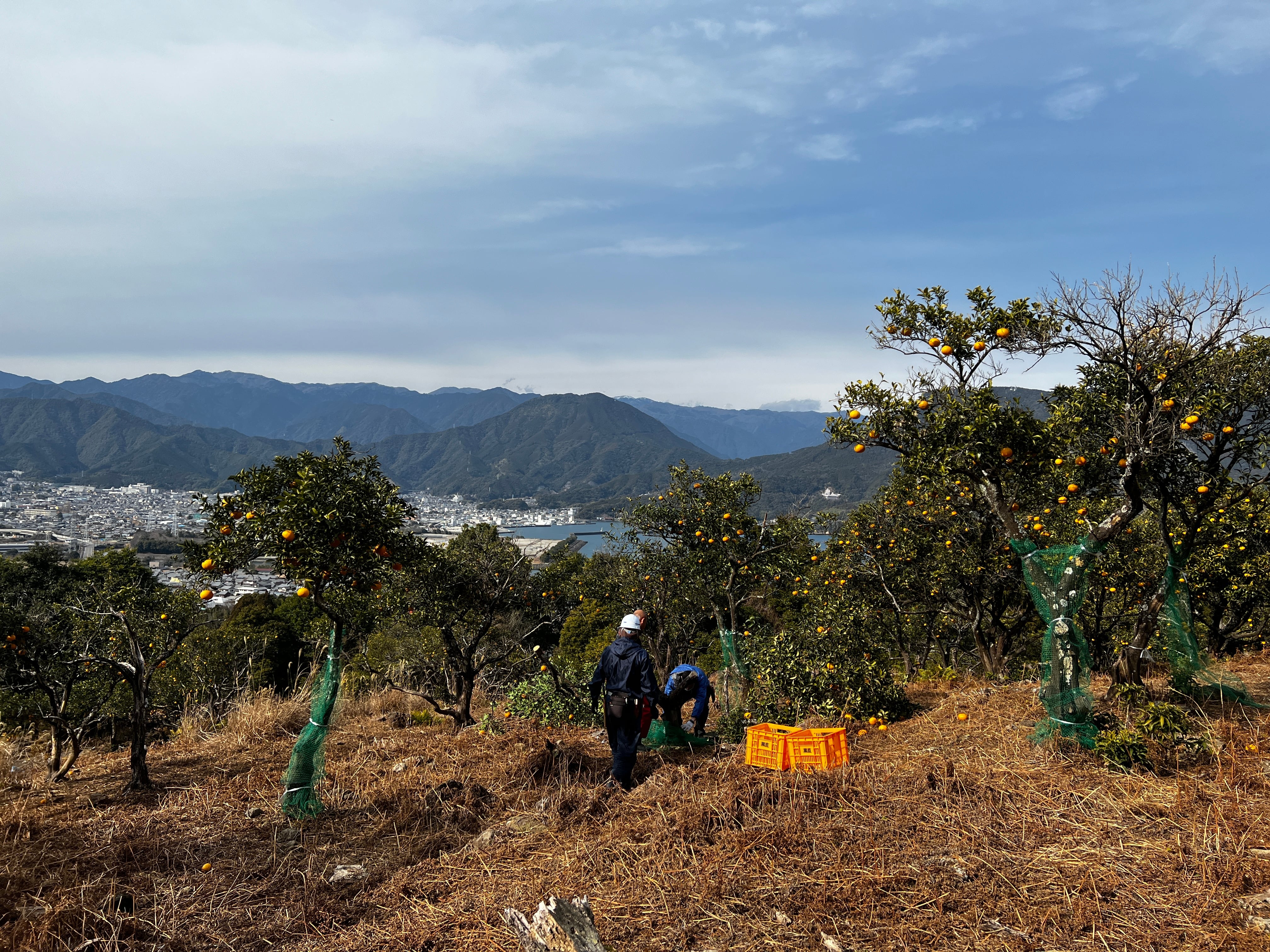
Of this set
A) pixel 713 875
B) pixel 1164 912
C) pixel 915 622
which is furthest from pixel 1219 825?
pixel 915 622

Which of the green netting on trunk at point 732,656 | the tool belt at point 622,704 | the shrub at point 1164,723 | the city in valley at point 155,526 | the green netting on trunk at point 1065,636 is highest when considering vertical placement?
the green netting on trunk at point 1065,636

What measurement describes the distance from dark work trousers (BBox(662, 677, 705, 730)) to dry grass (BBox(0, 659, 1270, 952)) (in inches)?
32.1

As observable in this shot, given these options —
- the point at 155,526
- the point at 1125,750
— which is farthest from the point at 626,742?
the point at 155,526

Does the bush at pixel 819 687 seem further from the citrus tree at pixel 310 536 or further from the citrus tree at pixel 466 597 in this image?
the citrus tree at pixel 310 536

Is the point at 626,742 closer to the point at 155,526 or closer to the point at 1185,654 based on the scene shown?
the point at 1185,654

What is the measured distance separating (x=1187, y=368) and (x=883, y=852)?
16.1 ft

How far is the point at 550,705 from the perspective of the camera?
9.43 meters

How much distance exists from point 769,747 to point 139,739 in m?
6.19

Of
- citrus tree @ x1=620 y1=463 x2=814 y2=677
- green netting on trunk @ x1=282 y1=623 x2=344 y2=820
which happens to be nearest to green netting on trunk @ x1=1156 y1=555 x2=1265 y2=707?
citrus tree @ x1=620 y1=463 x2=814 y2=677

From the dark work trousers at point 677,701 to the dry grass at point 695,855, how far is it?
82 centimetres

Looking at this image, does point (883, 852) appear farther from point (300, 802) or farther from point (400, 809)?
point (300, 802)

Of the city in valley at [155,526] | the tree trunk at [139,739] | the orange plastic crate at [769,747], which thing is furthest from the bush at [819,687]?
the tree trunk at [139,739]

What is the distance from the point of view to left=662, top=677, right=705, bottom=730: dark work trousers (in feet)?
25.6

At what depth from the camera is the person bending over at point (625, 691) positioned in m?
6.58
